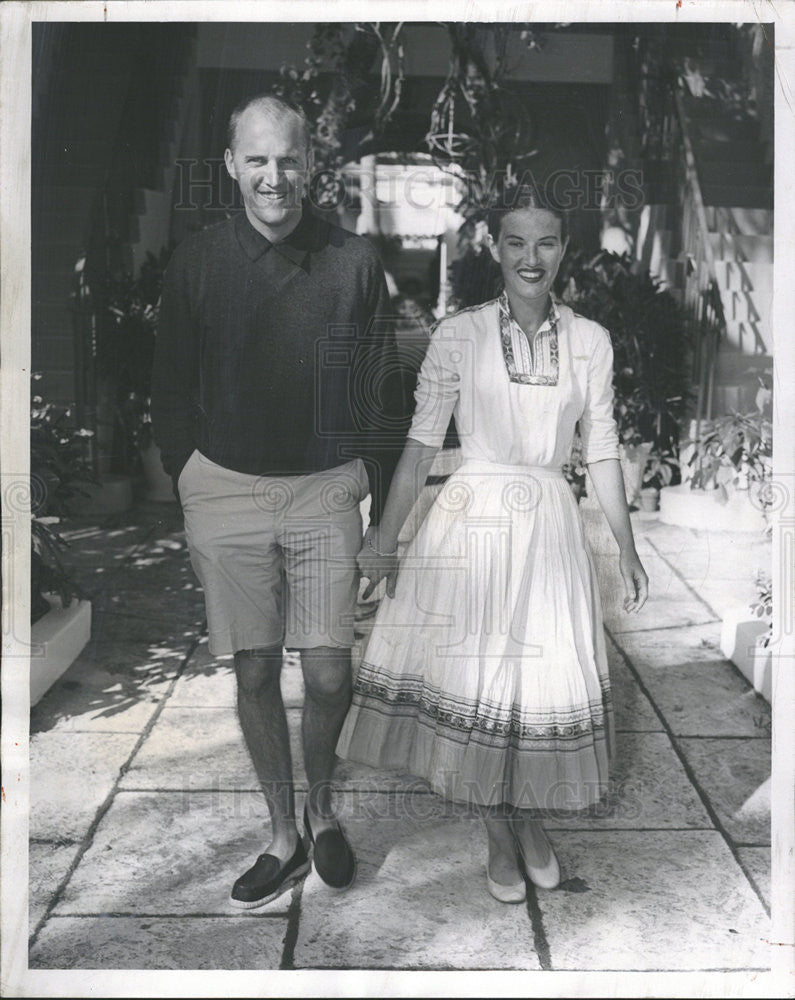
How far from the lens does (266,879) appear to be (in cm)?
299

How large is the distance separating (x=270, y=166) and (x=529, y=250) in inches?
25.4

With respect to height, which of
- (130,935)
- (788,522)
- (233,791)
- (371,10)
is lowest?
(130,935)

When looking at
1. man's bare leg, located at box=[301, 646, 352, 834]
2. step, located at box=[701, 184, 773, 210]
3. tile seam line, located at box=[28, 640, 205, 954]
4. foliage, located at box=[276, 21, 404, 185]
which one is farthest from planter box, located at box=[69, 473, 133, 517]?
step, located at box=[701, 184, 773, 210]

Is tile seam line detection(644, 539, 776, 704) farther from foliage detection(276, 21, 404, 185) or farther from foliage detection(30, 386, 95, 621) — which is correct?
foliage detection(30, 386, 95, 621)

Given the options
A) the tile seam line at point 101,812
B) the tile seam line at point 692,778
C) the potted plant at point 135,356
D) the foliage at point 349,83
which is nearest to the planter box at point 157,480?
the potted plant at point 135,356

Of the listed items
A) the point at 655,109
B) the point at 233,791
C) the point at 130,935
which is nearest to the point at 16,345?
the point at 233,791

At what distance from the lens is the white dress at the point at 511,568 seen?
2.90m

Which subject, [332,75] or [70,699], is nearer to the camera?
[332,75]

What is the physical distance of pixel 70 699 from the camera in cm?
308

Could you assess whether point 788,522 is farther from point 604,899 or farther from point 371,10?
point 371,10

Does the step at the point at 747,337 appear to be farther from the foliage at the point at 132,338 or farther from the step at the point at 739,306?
the foliage at the point at 132,338

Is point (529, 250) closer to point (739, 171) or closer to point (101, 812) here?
point (739, 171)

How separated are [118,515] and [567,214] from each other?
134 cm

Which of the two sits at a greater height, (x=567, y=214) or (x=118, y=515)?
(x=567, y=214)
